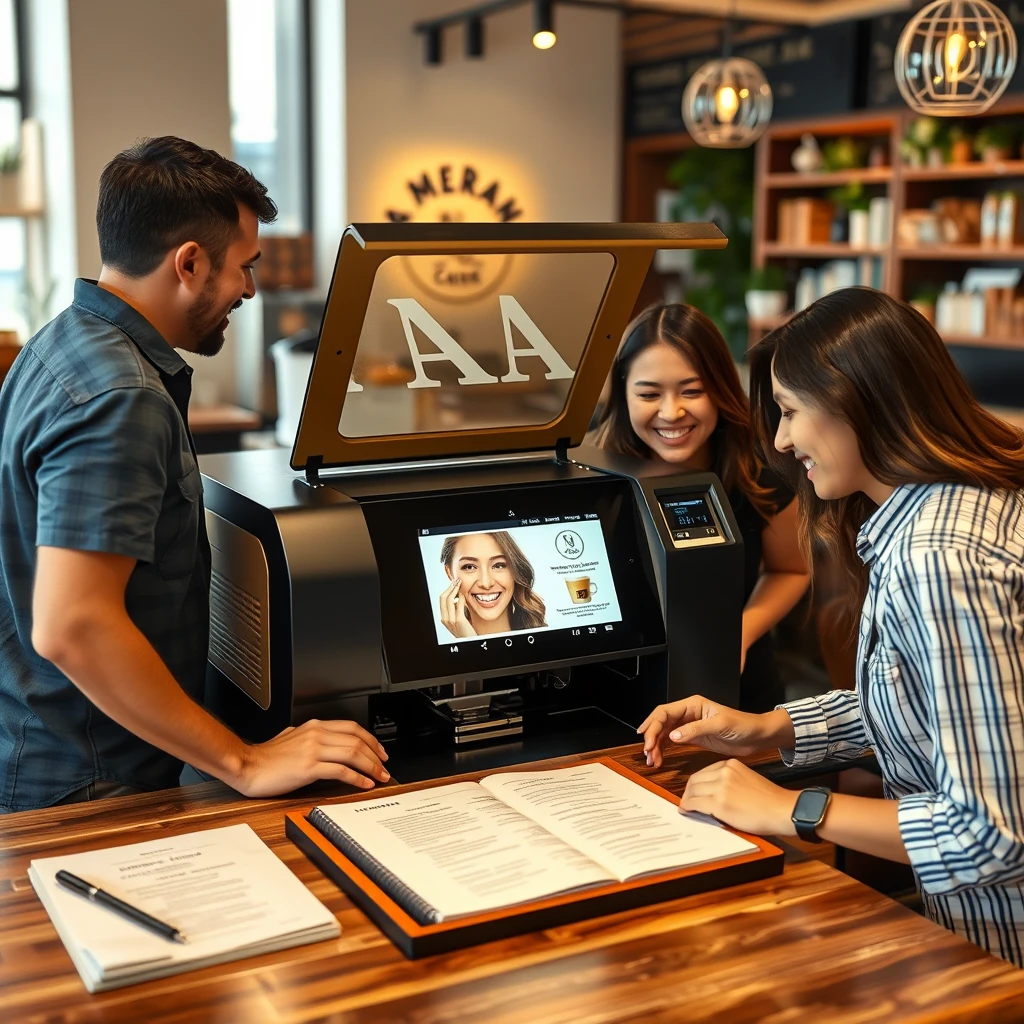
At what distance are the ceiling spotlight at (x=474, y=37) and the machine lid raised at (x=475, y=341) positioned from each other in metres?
4.72

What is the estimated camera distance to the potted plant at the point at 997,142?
5.33 meters

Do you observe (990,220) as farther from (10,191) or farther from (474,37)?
(10,191)

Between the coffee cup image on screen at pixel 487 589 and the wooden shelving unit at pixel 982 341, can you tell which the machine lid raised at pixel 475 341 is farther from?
the wooden shelving unit at pixel 982 341

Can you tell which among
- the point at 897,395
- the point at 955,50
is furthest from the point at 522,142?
the point at 897,395

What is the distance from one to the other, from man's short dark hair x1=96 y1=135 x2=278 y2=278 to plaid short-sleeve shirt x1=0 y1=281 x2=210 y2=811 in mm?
67

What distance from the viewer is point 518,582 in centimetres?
164

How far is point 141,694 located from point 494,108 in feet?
19.2

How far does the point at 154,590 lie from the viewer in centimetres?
146

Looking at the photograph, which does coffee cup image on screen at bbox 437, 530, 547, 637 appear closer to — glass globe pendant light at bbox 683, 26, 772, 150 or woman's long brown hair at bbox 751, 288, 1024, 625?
woman's long brown hair at bbox 751, 288, 1024, 625

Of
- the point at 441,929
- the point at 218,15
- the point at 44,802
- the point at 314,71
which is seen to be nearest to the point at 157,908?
the point at 441,929

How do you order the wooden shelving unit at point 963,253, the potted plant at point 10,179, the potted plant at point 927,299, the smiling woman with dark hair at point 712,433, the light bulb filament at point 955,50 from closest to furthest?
the smiling woman with dark hair at point 712,433 < the light bulb filament at point 955,50 < the wooden shelving unit at point 963,253 < the potted plant at point 10,179 < the potted plant at point 927,299

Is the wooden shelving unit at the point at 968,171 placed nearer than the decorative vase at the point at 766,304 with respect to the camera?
Yes

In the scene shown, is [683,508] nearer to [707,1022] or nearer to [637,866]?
[637,866]

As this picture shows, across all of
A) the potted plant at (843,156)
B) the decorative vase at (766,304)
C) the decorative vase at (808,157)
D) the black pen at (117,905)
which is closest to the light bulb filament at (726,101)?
the potted plant at (843,156)
